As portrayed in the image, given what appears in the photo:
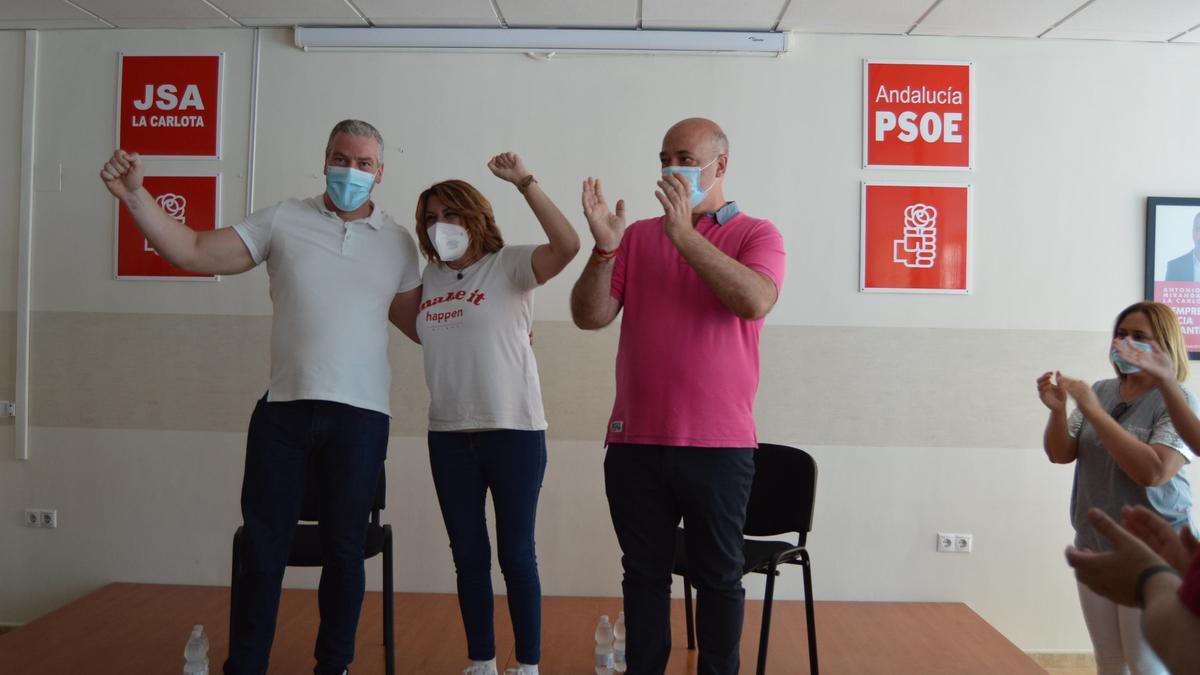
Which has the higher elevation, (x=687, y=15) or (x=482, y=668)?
(x=687, y=15)

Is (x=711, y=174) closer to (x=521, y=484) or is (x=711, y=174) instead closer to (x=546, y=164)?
(x=521, y=484)

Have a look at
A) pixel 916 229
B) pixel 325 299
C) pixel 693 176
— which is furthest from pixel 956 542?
pixel 325 299

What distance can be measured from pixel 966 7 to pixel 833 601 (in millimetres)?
2502

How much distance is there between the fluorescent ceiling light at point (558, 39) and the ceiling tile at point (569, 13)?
31mm

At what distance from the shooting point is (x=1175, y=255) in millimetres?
3756

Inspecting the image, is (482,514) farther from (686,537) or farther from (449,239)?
(449,239)

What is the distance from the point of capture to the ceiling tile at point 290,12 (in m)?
3.57

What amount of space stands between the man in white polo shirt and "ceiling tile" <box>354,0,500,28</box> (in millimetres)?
1314

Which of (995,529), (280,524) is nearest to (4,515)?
(280,524)

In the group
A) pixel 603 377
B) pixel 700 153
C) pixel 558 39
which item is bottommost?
pixel 603 377

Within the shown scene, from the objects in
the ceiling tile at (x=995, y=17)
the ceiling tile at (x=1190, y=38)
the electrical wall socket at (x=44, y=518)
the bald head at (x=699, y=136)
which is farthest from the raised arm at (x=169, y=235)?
the ceiling tile at (x=1190, y=38)

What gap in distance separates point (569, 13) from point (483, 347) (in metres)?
1.85

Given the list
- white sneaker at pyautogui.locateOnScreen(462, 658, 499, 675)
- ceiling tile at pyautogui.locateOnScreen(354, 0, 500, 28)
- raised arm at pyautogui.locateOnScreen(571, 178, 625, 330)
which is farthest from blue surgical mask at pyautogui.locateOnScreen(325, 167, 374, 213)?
ceiling tile at pyautogui.locateOnScreen(354, 0, 500, 28)

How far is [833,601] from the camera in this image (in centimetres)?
379
